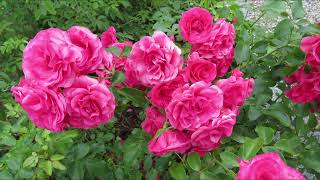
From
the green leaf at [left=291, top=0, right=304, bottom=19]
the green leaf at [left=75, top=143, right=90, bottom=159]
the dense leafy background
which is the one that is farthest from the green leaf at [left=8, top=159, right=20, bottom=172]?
the green leaf at [left=291, top=0, right=304, bottom=19]

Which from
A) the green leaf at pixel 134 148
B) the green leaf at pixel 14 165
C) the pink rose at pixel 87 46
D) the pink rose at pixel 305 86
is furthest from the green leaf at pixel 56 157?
the pink rose at pixel 305 86

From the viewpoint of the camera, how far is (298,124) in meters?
1.73

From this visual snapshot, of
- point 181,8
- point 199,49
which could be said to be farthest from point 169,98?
point 181,8

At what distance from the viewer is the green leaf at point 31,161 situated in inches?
54.8

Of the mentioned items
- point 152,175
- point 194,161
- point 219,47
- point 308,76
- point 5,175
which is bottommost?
point 152,175

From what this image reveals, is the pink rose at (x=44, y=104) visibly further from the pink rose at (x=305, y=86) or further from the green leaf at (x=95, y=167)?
the pink rose at (x=305, y=86)

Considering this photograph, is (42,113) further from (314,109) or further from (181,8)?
(181,8)

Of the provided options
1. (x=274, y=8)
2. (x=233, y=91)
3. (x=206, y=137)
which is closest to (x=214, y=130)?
(x=206, y=137)

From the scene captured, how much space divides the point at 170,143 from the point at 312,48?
0.55 m

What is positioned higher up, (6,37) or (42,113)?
(42,113)

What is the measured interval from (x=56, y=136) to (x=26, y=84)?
30 cm

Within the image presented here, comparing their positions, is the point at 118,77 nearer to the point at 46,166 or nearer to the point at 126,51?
the point at 126,51

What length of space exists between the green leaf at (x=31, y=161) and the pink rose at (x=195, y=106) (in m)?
0.45

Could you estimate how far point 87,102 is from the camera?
49.8 inches
